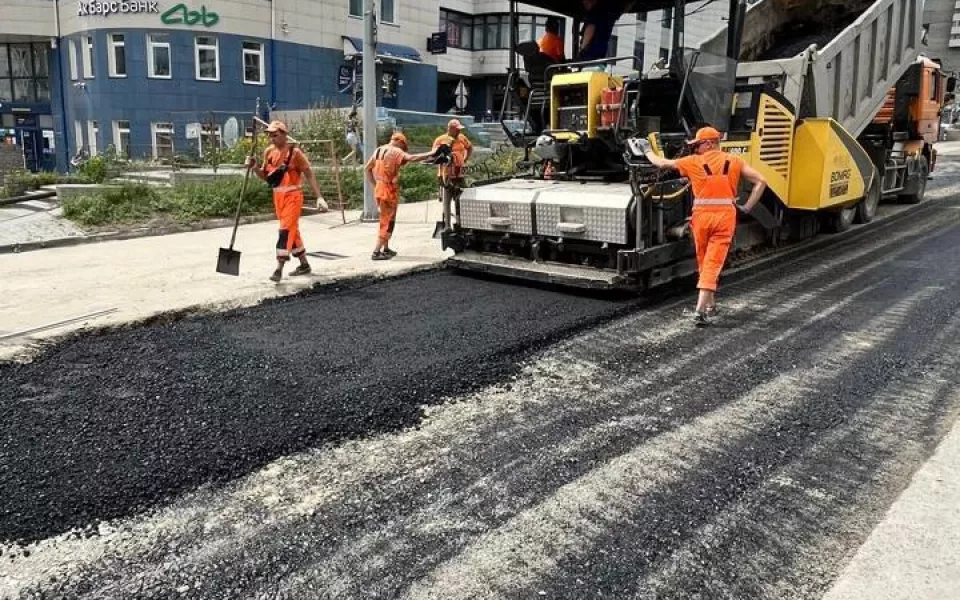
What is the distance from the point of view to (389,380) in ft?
14.4

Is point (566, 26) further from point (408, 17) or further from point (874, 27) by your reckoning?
point (408, 17)

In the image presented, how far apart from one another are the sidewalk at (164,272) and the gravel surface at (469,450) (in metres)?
→ 0.78

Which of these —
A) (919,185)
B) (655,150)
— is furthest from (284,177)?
(919,185)

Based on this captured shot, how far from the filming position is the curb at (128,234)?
→ 9.86m

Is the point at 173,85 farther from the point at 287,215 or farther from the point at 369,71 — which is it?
the point at 287,215

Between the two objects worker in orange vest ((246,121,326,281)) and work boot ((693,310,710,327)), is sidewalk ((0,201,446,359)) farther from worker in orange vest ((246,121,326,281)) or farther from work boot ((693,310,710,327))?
work boot ((693,310,710,327))

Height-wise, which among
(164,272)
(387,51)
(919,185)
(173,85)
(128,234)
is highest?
(387,51)

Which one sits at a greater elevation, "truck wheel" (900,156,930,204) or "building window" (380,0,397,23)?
"building window" (380,0,397,23)

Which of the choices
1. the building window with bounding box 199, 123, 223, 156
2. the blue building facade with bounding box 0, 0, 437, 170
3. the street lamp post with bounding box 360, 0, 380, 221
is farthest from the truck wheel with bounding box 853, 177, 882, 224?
the blue building facade with bounding box 0, 0, 437, 170

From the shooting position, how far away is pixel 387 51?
94.6 feet

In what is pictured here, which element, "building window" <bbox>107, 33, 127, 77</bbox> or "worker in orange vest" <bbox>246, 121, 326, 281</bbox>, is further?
"building window" <bbox>107, 33, 127, 77</bbox>

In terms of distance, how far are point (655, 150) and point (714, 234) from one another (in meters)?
1.19

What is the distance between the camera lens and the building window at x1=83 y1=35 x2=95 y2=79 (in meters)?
24.8

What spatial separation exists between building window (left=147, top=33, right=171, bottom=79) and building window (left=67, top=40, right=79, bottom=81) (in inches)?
168
